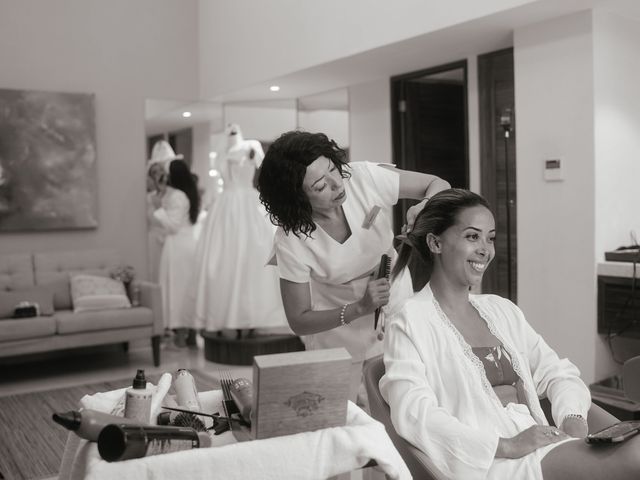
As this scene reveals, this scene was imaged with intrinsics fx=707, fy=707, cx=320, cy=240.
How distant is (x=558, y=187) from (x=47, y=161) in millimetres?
4006

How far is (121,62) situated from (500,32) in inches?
136

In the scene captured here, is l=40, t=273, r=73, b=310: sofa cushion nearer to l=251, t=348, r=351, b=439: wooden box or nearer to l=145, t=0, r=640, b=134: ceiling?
l=145, t=0, r=640, b=134: ceiling

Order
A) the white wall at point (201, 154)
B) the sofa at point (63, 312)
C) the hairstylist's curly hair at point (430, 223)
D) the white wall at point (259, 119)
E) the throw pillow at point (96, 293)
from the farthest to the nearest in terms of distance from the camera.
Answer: the white wall at point (259, 119) → the white wall at point (201, 154) → the throw pillow at point (96, 293) → the sofa at point (63, 312) → the hairstylist's curly hair at point (430, 223)

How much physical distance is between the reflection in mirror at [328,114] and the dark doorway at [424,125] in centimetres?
70

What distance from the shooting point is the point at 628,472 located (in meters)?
1.51

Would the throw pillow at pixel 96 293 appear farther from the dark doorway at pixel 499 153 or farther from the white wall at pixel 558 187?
the white wall at pixel 558 187

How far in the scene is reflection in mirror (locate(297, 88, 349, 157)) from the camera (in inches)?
250

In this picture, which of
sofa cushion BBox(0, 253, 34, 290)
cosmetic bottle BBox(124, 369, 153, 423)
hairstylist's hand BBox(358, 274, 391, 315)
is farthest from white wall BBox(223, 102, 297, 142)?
cosmetic bottle BBox(124, 369, 153, 423)

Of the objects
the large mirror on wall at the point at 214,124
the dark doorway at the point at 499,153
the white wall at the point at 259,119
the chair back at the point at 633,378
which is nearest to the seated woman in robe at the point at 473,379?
the chair back at the point at 633,378

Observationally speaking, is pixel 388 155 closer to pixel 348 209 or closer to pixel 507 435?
pixel 348 209

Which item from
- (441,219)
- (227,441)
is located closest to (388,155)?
(441,219)

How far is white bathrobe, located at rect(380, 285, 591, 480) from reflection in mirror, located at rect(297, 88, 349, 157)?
440 centimetres

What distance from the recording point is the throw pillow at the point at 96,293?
5184 millimetres

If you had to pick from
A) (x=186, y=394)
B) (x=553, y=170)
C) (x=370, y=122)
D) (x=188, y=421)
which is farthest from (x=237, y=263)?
(x=188, y=421)
